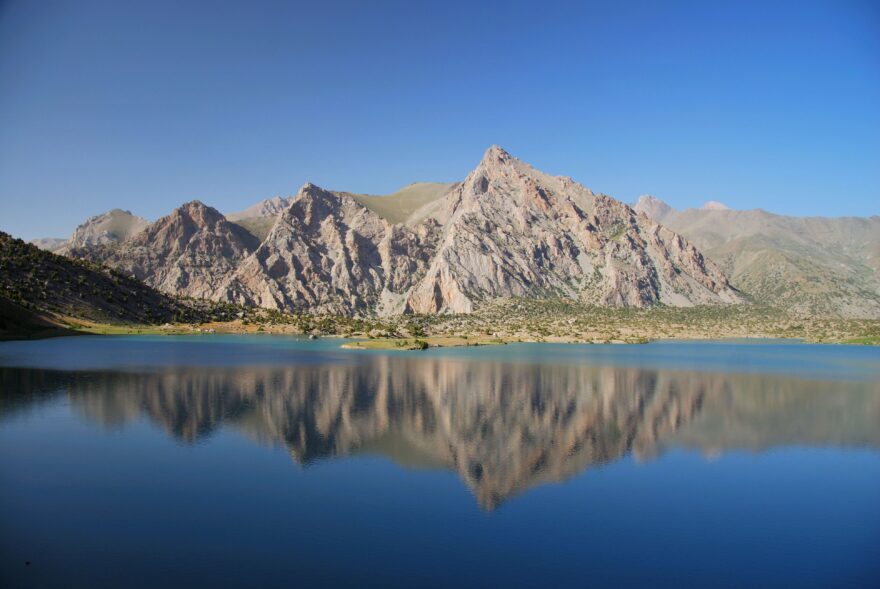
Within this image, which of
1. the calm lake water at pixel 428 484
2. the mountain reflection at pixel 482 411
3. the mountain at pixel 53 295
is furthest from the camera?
the mountain at pixel 53 295

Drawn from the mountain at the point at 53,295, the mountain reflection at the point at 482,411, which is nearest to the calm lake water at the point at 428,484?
the mountain reflection at the point at 482,411

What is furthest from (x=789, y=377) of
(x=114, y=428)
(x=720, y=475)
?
(x=114, y=428)

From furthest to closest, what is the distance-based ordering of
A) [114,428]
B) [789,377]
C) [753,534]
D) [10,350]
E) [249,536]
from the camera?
[10,350]
[789,377]
[114,428]
[753,534]
[249,536]

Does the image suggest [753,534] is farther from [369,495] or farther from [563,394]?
[563,394]

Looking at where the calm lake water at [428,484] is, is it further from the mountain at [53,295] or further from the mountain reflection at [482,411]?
the mountain at [53,295]

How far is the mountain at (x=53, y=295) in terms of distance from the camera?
454ft

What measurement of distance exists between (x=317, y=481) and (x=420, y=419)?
20295mm

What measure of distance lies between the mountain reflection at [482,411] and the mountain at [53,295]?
73260 millimetres

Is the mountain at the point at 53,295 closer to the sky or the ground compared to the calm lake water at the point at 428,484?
closer to the sky

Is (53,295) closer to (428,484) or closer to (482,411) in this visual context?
(482,411)

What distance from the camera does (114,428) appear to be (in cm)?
4884

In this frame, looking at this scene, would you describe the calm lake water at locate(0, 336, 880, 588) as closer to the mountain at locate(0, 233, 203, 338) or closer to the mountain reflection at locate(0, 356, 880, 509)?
the mountain reflection at locate(0, 356, 880, 509)

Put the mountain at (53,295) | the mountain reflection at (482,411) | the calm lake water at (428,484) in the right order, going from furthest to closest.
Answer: the mountain at (53,295) < the mountain reflection at (482,411) < the calm lake water at (428,484)

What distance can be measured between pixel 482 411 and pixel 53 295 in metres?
147
